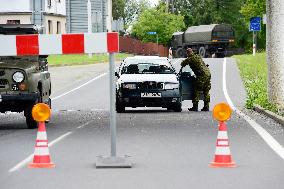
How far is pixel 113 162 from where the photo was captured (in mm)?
11250

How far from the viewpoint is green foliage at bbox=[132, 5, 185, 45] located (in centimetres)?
11044

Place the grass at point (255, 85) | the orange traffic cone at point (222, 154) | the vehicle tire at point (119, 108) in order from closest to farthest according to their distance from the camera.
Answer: the orange traffic cone at point (222, 154), the vehicle tire at point (119, 108), the grass at point (255, 85)

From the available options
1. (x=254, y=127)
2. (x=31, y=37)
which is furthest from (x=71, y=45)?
(x=254, y=127)

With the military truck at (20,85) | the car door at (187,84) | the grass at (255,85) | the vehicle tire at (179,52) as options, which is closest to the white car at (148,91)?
the car door at (187,84)

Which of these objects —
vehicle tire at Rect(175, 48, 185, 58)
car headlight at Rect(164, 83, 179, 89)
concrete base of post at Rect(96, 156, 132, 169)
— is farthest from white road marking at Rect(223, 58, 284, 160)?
vehicle tire at Rect(175, 48, 185, 58)

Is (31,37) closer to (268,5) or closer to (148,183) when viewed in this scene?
(148,183)

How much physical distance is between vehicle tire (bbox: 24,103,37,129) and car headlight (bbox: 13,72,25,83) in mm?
624

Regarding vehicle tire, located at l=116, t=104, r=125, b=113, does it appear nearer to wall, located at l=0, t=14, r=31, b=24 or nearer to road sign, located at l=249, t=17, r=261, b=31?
road sign, located at l=249, t=17, r=261, b=31

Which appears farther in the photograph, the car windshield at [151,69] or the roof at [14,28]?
the car windshield at [151,69]

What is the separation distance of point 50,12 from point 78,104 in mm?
46939

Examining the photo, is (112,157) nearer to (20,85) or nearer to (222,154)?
(222,154)

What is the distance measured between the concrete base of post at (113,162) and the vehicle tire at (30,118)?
5672 mm

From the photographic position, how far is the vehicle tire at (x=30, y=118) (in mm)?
16969

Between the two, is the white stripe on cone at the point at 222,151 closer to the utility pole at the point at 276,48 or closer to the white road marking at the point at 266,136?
the white road marking at the point at 266,136
